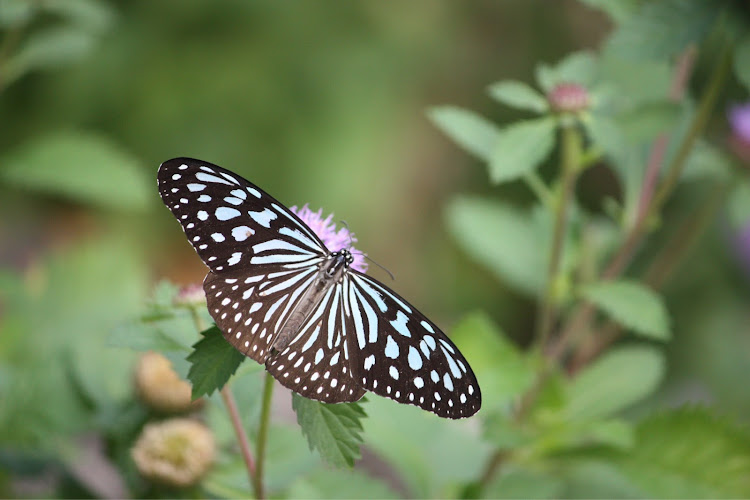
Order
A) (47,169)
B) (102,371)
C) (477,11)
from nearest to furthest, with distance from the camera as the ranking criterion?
(102,371)
(47,169)
(477,11)

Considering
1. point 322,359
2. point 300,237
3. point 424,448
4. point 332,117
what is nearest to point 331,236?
point 300,237

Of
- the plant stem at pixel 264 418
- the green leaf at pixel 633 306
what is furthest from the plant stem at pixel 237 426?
the green leaf at pixel 633 306

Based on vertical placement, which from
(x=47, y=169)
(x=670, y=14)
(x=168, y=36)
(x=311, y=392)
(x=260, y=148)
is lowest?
(x=311, y=392)

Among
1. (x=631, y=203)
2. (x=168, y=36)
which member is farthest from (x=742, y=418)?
(x=168, y=36)

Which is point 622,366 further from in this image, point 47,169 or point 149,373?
point 47,169

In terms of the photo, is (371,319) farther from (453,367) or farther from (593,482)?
(593,482)

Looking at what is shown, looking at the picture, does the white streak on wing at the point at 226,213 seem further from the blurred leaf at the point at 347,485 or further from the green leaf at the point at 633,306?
the green leaf at the point at 633,306
